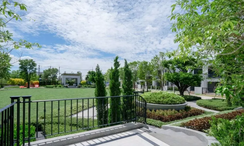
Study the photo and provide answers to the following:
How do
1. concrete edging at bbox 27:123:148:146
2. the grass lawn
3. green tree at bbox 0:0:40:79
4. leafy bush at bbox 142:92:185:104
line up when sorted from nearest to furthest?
green tree at bbox 0:0:40:79 → concrete edging at bbox 27:123:148:146 → the grass lawn → leafy bush at bbox 142:92:185:104

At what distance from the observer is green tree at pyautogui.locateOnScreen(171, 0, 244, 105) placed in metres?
1.72

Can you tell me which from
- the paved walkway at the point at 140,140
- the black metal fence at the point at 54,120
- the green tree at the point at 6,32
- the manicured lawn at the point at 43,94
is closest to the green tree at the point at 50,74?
the manicured lawn at the point at 43,94

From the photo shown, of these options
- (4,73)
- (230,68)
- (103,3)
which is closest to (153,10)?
(103,3)

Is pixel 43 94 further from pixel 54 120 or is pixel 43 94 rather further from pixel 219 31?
pixel 219 31

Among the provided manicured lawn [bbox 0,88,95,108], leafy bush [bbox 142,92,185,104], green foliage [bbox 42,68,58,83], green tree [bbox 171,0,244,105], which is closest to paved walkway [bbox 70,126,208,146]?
green tree [bbox 171,0,244,105]

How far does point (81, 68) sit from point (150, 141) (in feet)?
184

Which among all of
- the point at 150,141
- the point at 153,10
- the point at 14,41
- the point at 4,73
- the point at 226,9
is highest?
the point at 153,10

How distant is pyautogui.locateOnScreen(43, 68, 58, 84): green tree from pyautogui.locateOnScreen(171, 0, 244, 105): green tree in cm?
4366

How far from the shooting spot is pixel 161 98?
286 inches

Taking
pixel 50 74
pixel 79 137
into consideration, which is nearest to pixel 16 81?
pixel 50 74

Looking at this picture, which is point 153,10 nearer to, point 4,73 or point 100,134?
point 100,134

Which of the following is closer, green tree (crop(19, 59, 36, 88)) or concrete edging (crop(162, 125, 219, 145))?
concrete edging (crop(162, 125, 219, 145))

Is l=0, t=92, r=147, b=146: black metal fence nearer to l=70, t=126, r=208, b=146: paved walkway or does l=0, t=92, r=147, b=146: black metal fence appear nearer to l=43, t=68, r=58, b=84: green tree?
l=70, t=126, r=208, b=146: paved walkway

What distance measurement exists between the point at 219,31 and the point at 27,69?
43792 mm
